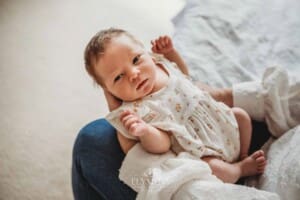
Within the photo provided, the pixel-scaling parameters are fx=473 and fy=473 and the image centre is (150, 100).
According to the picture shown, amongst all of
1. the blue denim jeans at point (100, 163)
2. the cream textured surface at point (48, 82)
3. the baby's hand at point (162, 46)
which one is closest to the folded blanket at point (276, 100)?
the baby's hand at point (162, 46)

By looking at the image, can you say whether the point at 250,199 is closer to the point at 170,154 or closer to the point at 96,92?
the point at 170,154

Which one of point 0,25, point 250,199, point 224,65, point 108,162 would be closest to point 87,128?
point 108,162

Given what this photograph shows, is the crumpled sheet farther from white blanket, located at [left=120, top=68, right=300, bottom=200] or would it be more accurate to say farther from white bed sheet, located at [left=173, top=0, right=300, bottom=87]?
white bed sheet, located at [left=173, top=0, right=300, bottom=87]

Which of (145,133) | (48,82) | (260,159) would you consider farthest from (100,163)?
(48,82)

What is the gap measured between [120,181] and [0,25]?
154 centimetres

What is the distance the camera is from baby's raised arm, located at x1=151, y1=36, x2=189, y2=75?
1128 millimetres

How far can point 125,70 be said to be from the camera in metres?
1.02

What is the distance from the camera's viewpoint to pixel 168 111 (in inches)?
40.4

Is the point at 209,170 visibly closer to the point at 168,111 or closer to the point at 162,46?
the point at 168,111

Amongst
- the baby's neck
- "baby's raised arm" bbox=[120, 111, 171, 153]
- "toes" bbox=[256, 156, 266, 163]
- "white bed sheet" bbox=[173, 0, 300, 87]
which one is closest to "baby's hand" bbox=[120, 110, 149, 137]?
"baby's raised arm" bbox=[120, 111, 171, 153]

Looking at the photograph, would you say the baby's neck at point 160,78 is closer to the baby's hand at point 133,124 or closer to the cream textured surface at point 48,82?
the baby's hand at point 133,124

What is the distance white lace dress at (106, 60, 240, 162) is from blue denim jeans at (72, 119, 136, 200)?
0.14 feet

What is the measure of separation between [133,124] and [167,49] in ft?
0.97

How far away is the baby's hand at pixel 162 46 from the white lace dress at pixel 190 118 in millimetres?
77
